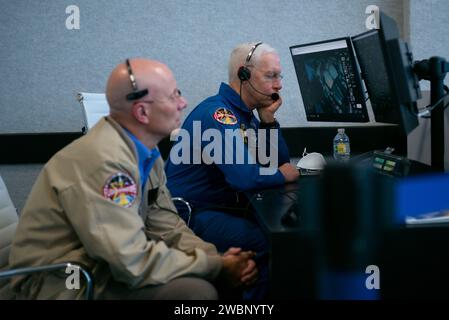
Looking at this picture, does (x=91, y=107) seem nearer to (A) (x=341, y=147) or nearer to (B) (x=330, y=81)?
(B) (x=330, y=81)

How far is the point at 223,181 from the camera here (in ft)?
6.14

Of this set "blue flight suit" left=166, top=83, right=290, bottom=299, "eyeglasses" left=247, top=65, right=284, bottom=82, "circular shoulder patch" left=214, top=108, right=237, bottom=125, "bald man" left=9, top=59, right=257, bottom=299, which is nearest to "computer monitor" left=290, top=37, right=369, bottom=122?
"eyeglasses" left=247, top=65, right=284, bottom=82

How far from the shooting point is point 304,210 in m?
0.23

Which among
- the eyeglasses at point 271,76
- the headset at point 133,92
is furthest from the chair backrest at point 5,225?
the eyeglasses at point 271,76

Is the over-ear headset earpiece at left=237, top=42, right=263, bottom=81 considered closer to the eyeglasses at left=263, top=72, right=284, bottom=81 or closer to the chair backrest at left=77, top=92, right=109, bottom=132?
the eyeglasses at left=263, top=72, right=284, bottom=81

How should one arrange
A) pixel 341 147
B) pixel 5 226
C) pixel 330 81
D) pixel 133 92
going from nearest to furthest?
pixel 133 92 → pixel 5 226 → pixel 330 81 → pixel 341 147

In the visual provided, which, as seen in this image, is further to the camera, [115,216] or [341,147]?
[341,147]

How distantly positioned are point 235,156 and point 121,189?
69 cm

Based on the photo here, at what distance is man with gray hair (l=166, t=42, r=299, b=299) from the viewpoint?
1.65 metres

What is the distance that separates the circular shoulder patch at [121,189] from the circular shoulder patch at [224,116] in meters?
0.73

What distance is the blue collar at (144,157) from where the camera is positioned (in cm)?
120

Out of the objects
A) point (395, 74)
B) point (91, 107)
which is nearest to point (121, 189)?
point (395, 74)

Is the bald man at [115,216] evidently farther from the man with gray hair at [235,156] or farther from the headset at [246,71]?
the headset at [246,71]

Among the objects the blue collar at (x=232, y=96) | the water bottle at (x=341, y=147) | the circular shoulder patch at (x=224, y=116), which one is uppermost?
→ the blue collar at (x=232, y=96)
